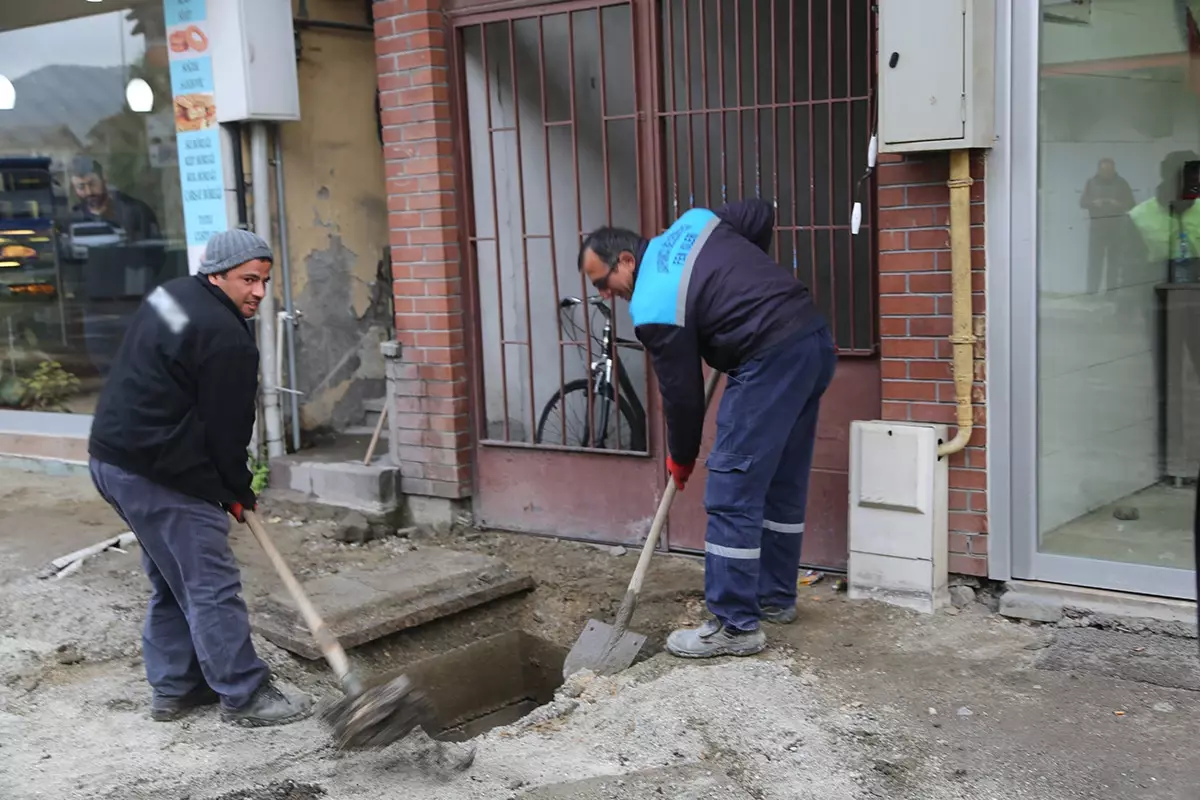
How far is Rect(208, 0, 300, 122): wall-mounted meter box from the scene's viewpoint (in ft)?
21.8

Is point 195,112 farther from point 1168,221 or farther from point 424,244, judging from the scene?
point 1168,221

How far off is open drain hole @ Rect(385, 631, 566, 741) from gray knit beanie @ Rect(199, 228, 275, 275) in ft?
6.70

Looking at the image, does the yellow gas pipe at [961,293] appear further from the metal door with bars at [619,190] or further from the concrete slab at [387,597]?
the concrete slab at [387,597]

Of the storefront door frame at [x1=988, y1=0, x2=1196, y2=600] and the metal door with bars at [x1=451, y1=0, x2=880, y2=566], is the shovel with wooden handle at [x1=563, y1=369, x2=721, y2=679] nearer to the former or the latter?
the metal door with bars at [x1=451, y1=0, x2=880, y2=566]

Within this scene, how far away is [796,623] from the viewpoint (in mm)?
5012

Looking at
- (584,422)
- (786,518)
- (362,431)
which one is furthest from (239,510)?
(362,431)

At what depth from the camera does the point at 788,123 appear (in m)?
5.51

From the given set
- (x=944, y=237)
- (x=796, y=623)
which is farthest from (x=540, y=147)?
(x=796, y=623)

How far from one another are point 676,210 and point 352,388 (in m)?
2.94

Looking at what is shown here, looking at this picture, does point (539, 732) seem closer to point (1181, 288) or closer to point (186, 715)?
point (186, 715)

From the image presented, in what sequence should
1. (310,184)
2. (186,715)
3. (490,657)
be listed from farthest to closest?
(310,184), (490,657), (186,715)

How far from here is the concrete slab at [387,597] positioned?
17.2 ft

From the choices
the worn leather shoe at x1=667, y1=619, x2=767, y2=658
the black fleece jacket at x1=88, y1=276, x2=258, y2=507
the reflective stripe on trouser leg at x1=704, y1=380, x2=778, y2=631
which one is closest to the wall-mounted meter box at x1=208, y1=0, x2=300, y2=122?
the black fleece jacket at x1=88, y1=276, x2=258, y2=507

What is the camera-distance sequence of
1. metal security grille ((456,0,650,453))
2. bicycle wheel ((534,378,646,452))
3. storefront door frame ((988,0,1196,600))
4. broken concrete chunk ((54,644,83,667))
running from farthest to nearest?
bicycle wheel ((534,378,646,452)) → metal security grille ((456,0,650,453)) → broken concrete chunk ((54,644,83,667)) → storefront door frame ((988,0,1196,600))
